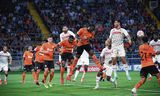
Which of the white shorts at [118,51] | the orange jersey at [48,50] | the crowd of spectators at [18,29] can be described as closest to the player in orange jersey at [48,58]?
the orange jersey at [48,50]

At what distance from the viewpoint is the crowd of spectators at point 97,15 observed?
48969 millimetres

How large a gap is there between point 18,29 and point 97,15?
8473mm

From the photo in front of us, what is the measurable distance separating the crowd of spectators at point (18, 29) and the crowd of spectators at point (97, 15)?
184 cm

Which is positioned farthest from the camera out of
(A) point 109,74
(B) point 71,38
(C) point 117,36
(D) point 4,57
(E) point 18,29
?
(E) point 18,29

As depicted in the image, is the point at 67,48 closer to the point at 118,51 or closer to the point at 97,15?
the point at 118,51

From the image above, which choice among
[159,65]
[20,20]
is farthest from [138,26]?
[159,65]

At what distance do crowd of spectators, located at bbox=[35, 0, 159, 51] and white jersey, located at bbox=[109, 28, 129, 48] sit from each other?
2203 cm

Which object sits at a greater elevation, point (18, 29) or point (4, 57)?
point (18, 29)

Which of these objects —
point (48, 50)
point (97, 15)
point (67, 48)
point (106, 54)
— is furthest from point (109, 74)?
point (97, 15)

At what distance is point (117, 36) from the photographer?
2472 centimetres

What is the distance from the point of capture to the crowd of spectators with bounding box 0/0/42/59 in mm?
45594

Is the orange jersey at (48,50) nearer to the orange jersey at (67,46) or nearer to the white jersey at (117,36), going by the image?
the orange jersey at (67,46)

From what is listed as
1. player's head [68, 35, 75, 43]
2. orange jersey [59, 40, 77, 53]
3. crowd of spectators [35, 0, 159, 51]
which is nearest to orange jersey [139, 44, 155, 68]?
player's head [68, 35, 75, 43]

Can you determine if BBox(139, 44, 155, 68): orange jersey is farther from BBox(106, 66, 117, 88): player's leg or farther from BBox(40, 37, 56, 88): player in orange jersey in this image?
BBox(40, 37, 56, 88): player in orange jersey
